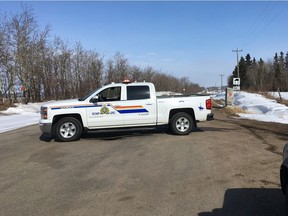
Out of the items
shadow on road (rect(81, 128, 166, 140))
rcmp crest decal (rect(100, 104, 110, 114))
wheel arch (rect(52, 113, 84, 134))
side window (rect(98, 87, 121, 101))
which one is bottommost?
shadow on road (rect(81, 128, 166, 140))

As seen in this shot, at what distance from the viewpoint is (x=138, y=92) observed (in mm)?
13086

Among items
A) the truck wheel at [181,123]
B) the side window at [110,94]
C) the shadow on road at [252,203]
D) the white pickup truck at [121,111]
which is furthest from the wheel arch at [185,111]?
the shadow on road at [252,203]

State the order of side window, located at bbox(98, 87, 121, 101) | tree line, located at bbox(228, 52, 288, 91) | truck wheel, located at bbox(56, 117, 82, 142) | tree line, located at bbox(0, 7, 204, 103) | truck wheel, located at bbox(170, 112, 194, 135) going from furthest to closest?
1. tree line, located at bbox(228, 52, 288, 91)
2. tree line, located at bbox(0, 7, 204, 103)
3. truck wheel, located at bbox(170, 112, 194, 135)
4. side window, located at bbox(98, 87, 121, 101)
5. truck wheel, located at bbox(56, 117, 82, 142)

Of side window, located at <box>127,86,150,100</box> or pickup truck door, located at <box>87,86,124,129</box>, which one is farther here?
side window, located at <box>127,86,150,100</box>

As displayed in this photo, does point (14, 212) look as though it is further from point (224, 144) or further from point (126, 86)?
point (126, 86)

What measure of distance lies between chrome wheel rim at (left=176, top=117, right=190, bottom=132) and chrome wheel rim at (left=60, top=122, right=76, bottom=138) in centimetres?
374

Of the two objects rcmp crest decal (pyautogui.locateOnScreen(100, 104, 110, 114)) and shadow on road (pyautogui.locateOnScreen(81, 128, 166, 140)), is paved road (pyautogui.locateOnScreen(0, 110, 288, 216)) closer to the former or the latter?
shadow on road (pyautogui.locateOnScreen(81, 128, 166, 140))

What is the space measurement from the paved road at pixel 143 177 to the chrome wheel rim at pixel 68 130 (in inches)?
15.7

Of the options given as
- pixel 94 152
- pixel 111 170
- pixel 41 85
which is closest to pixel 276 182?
pixel 111 170

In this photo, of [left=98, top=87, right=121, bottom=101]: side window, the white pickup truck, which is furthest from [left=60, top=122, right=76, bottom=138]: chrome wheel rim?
[left=98, top=87, right=121, bottom=101]: side window

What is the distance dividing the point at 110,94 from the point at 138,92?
101 centimetres

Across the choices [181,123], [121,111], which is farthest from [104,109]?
[181,123]

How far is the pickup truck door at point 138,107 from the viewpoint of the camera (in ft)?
42.1

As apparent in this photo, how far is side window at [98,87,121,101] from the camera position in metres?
12.8
